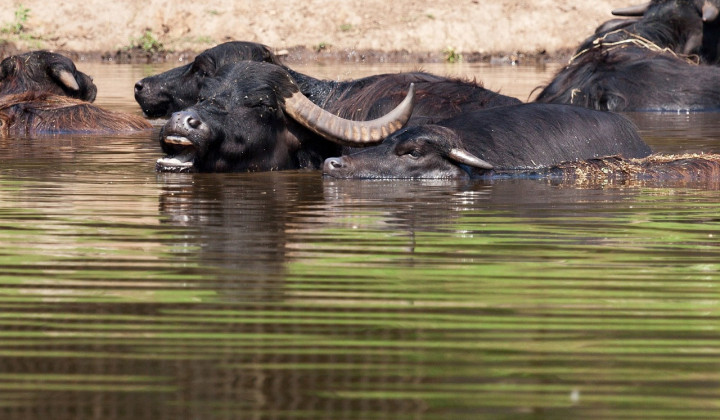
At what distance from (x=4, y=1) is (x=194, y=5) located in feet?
16.2

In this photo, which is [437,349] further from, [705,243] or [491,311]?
[705,243]

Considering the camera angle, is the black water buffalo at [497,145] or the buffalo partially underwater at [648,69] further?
the buffalo partially underwater at [648,69]

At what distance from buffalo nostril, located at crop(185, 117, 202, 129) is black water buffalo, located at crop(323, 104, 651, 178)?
1050mm

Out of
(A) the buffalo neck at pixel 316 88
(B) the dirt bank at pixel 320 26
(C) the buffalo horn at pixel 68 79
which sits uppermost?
(B) the dirt bank at pixel 320 26

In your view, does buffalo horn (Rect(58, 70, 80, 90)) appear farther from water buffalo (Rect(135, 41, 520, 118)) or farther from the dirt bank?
the dirt bank

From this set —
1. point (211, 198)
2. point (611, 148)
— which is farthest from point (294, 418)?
point (611, 148)

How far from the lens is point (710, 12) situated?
19.2 metres

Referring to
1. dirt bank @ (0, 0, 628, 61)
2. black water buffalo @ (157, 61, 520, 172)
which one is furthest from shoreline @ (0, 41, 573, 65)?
black water buffalo @ (157, 61, 520, 172)

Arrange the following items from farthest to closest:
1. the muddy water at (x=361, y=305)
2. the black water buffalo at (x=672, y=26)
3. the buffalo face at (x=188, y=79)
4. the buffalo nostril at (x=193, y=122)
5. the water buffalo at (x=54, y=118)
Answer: the black water buffalo at (x=672, y=26) < the water buffalo at (x=54, y=118) < the buffalo face at (x=188, y=79) < the buffalo nostril at (x=193, y=122) < the muddy water at (x=361, y=305)

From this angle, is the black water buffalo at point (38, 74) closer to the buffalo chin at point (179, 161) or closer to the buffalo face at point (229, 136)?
the buffalo face at point (229, 136)

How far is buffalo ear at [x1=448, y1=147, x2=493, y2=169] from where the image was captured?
29.9ft

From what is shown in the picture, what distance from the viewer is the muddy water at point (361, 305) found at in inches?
132

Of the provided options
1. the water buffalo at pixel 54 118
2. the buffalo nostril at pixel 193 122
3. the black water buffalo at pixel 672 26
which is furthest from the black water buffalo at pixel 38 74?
the black water buffalo at pixel 672 26

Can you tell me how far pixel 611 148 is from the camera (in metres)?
10.3
